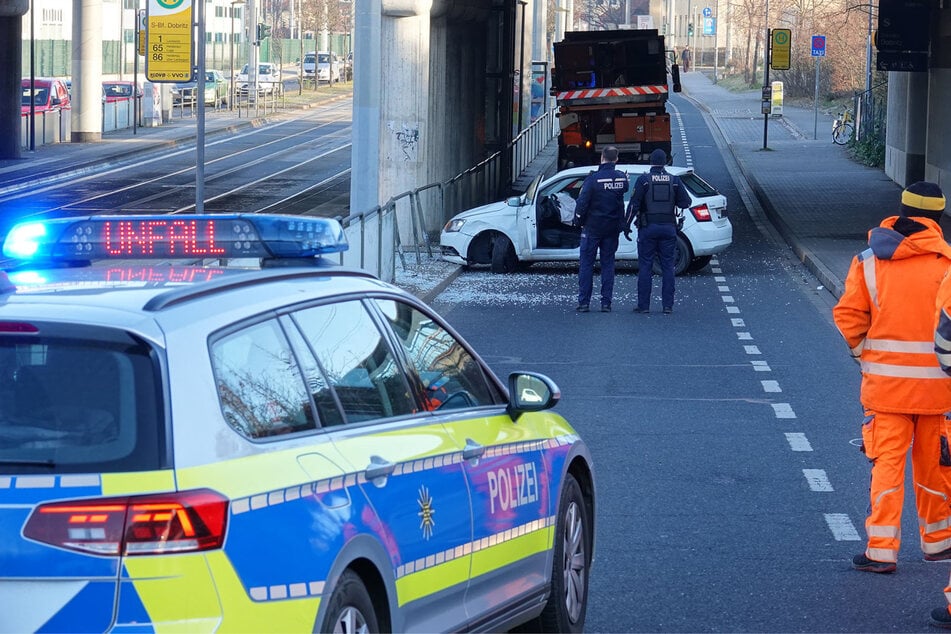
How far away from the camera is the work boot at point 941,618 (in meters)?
6.39

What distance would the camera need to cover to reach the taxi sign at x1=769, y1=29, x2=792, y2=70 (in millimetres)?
49312

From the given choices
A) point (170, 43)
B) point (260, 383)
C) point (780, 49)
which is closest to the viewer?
point (260, 383)

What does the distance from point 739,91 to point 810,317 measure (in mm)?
70018

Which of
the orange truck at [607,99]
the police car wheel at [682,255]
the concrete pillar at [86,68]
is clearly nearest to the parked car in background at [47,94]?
the concrete pillar at [86,68]

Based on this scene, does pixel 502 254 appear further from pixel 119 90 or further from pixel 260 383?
pixel 119 90

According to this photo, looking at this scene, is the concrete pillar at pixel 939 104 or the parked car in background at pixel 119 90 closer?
the concrete pillar at pixel 939 104

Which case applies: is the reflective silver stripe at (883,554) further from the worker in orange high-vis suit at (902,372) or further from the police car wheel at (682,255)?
the police car wheel at (682,255)

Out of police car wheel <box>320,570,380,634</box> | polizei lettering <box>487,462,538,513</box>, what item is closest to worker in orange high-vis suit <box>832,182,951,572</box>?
polizei lettering <box>487,462,538,513</box>

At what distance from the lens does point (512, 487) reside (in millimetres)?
5520

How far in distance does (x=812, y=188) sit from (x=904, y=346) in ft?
96.3

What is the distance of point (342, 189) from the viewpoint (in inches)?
1535

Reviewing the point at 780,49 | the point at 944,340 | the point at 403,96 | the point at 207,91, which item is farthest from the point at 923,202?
the point at 207,91

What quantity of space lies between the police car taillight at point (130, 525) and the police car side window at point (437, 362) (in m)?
1.56


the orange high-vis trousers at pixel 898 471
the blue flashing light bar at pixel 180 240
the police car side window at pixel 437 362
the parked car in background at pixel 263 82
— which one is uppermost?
the parked car in background at pixel 263 82
